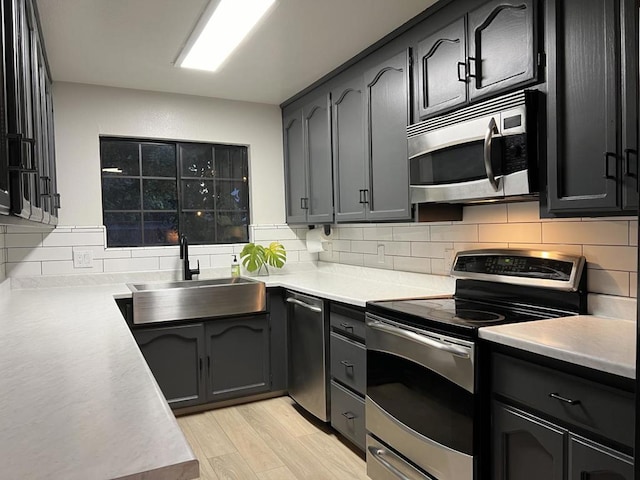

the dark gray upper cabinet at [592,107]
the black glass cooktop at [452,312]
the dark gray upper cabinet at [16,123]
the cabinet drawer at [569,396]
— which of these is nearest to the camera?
the dark gray upper cabinet at [16,123]

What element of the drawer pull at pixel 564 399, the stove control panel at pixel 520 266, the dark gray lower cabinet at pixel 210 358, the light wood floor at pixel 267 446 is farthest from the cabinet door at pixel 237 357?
the drawer pull at pixel 564 399

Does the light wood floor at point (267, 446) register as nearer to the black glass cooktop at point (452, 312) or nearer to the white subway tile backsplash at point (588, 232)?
the black glass cooktop at point (452, 312)

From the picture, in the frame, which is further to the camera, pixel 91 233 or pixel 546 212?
pixel 91 233

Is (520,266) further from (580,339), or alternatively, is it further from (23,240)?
(23,240)

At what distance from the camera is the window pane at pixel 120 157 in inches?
134

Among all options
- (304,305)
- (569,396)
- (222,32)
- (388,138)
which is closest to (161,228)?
(304,305)

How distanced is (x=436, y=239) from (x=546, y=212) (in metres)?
1.02

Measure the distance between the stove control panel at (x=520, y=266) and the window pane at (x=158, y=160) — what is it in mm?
2310

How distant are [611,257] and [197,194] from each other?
2.86m

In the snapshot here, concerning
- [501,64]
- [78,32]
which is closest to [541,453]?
[501,64]

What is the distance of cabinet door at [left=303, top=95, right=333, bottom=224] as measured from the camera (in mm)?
3213

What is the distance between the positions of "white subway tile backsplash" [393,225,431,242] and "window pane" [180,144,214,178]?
5.30 ft

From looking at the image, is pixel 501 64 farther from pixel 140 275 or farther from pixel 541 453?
pixel 140 275

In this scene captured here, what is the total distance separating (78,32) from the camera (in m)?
2.40
